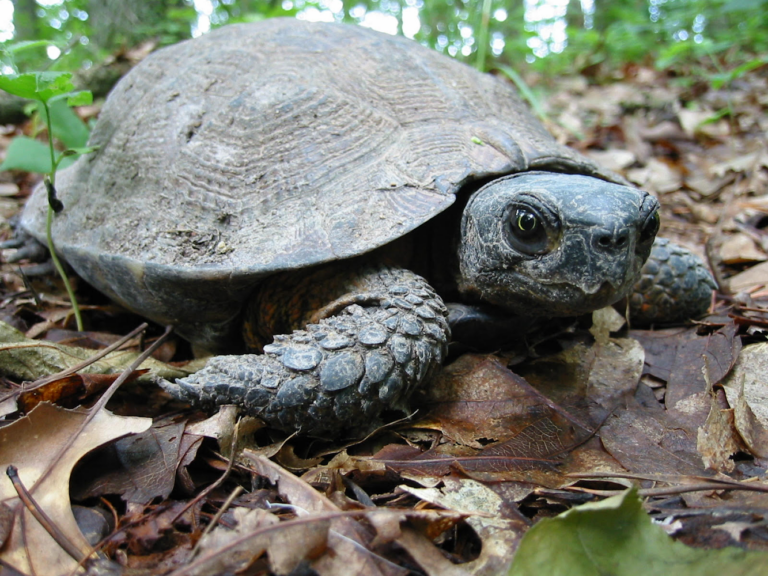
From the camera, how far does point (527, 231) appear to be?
1936 millimetres

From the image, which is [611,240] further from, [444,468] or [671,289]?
[671,289]

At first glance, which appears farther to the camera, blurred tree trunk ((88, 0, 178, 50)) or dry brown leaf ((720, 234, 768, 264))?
blurred tree trunk ((88, 0, 178, 50))

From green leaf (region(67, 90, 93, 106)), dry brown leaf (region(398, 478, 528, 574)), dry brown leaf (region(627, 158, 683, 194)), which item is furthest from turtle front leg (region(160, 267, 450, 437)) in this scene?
dry brown leaf (region(627, 158, 683, 194))

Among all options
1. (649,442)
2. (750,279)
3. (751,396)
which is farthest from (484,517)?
Result: (750,279)

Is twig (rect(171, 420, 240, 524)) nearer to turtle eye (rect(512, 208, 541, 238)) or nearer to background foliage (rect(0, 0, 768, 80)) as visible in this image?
turtle eye (rect(512, 208, 541, 238))

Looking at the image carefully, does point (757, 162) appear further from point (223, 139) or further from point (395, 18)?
point (395, 18)

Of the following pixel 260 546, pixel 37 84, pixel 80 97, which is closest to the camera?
pixel 260 546

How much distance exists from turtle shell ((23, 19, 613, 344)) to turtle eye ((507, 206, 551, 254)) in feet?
0.96

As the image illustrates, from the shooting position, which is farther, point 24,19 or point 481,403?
point 24,19

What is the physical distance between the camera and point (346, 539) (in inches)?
50.2

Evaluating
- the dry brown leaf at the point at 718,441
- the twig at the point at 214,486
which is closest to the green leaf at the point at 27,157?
the twig at the point at 214,486

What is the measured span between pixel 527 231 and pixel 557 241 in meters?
0.12

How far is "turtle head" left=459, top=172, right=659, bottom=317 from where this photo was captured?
1.78 m

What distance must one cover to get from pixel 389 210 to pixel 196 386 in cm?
98
